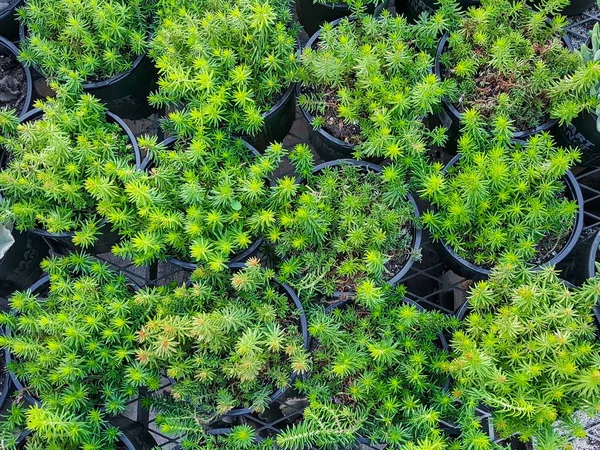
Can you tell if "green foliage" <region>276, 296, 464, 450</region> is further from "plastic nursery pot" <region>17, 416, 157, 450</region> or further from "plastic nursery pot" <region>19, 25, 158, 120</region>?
"plastic nursery pot" <region>19, 25, 158, 120</region>

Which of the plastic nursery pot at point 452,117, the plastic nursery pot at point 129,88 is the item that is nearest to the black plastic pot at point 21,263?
the plastic nursery pot at point 129,88

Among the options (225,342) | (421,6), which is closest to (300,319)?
(225,342)

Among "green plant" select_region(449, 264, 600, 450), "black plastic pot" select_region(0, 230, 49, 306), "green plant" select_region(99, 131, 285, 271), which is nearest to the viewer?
"green plant" select_region(449, 264, 600, 450)

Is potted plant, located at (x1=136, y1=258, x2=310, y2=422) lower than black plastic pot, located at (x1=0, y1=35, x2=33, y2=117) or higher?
lower

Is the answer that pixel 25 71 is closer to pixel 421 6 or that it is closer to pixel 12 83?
pixel 12 83

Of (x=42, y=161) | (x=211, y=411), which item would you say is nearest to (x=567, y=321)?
(x=211, y=411)

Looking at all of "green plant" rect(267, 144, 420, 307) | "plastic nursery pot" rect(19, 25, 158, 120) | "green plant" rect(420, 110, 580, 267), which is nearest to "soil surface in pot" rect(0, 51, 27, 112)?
"plastic nursery pot" rect(19, 25, 158, 120)

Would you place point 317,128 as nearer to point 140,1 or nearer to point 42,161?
point 140,1
